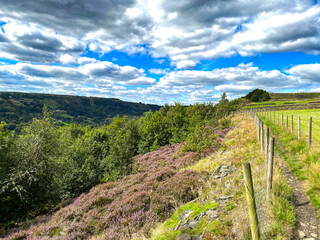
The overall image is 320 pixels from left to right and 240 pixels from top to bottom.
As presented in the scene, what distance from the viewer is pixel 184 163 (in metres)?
14.4

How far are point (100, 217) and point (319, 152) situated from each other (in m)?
11.1

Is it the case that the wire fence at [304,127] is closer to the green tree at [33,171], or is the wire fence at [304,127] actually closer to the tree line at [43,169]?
the tree line at [43,169]

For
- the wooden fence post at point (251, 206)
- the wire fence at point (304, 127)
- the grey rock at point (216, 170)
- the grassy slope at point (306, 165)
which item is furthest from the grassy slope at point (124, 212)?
the wire fence at point (304, 127)

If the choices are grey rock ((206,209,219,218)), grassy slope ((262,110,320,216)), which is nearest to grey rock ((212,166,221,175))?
grassy slope ((262,110,320,216))

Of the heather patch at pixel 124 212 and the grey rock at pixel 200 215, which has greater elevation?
the grey rock at pixel 200 215

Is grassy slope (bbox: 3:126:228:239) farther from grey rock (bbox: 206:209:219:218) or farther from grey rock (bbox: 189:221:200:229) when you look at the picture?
grey rock (bbox: 206:209:219:218)

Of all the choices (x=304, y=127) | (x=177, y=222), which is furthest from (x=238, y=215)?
(x=304, y=127)

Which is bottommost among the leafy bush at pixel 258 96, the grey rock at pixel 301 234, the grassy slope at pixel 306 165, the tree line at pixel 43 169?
the tree line at pixel 43 169

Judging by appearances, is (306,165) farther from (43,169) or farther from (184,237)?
(43,169)

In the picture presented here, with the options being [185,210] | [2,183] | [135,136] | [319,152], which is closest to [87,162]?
[2,183]

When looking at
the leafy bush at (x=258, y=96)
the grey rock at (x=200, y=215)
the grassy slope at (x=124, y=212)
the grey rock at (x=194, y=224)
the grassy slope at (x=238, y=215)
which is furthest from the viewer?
the leafy bush at (x=258, y=96)

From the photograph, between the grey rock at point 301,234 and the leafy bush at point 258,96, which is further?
the leafy bush at point 258,96

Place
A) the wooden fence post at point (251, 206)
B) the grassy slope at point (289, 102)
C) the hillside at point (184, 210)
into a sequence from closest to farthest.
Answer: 1. the wooden fence post at point (251, 206)
2. the hillside at point (184, 210)
3. the grassy slope at point (289, 102)

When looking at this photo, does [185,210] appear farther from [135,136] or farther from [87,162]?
[135,136]
